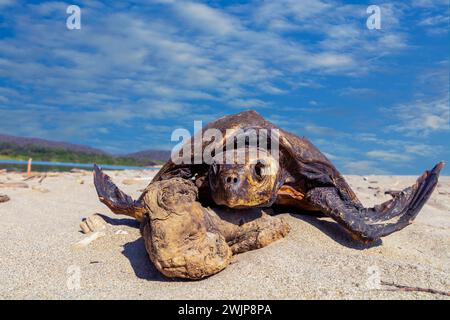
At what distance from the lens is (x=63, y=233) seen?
5551 millimetres

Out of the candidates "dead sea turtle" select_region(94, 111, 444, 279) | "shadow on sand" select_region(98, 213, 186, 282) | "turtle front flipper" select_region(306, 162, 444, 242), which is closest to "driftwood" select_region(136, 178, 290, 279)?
"dead sea turtle" select_region(94, 111, 444, 279)

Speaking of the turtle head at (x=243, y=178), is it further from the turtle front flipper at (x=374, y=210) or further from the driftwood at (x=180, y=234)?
the turtle front flipper at (x=374, y=210)

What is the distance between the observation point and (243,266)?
143 inches

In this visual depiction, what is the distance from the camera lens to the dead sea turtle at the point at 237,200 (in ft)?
11.3

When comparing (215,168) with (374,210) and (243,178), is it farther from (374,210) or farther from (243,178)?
(374,210)

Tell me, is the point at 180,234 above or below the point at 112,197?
below

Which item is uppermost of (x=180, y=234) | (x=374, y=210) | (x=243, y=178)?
(x=243, y=178)

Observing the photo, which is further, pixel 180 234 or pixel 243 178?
pixel 243 178

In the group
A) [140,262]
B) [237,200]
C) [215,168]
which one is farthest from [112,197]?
[237,200]

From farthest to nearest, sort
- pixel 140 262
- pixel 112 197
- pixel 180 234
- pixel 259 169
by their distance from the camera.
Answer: pixel 112 197
pixel 140 262
pixel 259 169
pixel 180 234

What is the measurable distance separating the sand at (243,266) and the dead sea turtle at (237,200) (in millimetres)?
209

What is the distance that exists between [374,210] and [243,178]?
7.22ft
